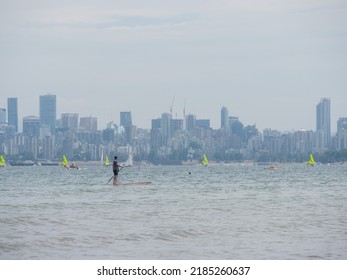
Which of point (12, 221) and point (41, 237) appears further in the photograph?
point (12, 221)

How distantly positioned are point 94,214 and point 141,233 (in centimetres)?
747
